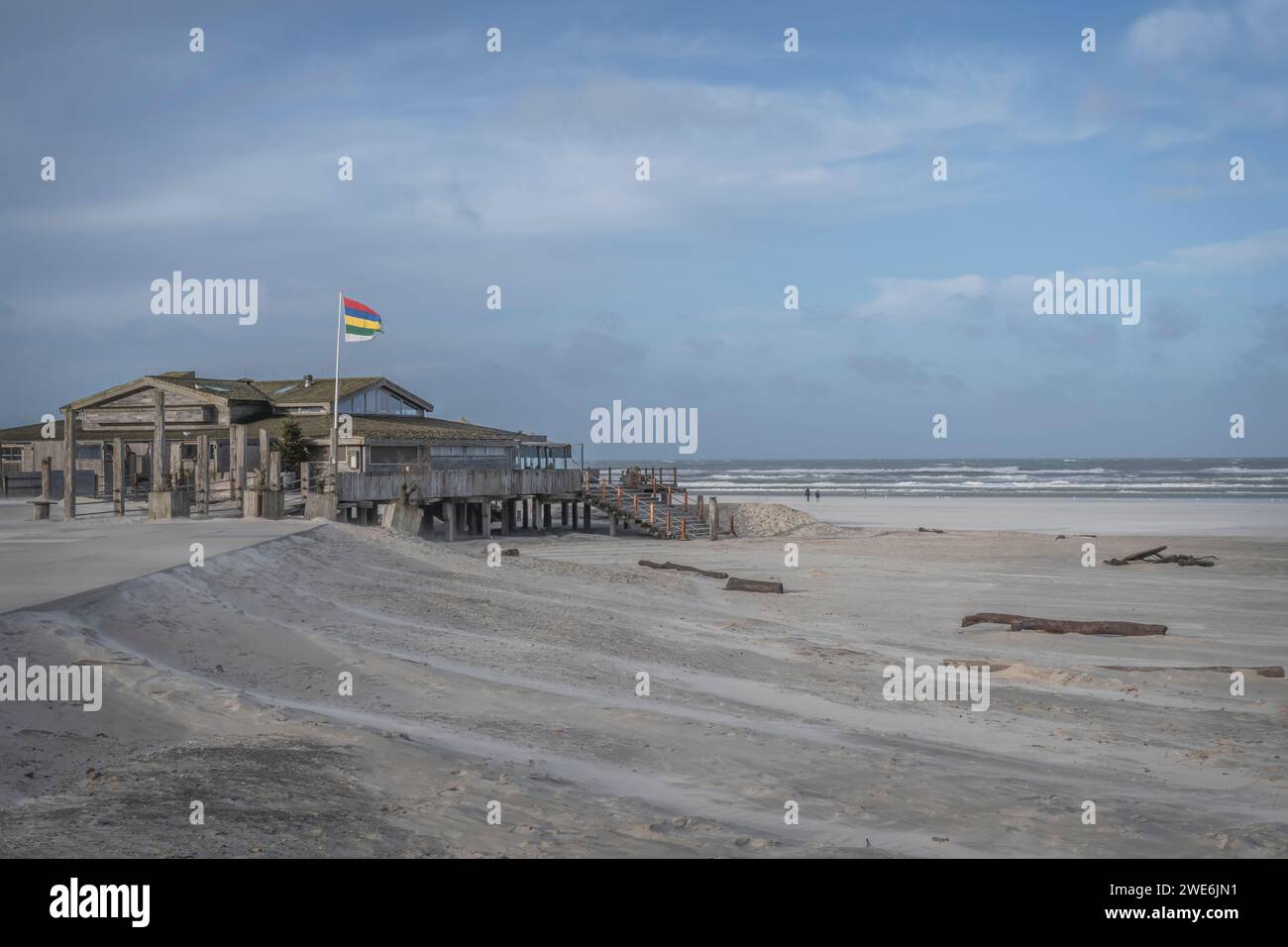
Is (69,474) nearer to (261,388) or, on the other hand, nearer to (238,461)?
(238,461)

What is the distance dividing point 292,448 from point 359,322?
820 cm

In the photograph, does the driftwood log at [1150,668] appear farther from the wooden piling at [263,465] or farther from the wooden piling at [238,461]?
the wooden piling at [263,465]

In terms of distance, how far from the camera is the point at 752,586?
23.4 metres

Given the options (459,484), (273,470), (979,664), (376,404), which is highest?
(376,404)

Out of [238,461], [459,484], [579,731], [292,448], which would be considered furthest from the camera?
[292,448]

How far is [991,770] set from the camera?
9000mm

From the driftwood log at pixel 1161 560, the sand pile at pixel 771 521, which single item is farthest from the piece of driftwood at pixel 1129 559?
the sand pile at pixel 771 521

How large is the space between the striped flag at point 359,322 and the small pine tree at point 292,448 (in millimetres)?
7568

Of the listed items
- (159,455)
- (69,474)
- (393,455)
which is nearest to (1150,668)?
(159,455)

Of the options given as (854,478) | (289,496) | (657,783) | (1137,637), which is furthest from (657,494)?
(854,478)

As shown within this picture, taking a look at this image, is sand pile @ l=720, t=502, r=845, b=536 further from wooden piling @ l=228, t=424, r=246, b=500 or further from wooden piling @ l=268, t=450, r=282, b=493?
wooden piling @ l=228, t=424, r=246, b=500

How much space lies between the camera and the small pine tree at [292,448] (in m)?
41.6
